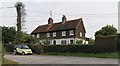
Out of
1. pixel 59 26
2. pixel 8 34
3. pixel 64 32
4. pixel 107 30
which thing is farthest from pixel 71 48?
pixel 8 34

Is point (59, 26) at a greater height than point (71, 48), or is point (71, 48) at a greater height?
point (59, 26)

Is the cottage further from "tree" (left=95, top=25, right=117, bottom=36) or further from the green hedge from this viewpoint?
the green hedge

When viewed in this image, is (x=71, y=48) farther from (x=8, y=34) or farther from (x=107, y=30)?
(x=8, y=34)

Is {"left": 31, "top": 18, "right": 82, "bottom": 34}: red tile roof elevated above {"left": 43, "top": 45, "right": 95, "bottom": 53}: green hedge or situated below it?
above

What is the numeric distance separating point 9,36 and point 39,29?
29.6 ft

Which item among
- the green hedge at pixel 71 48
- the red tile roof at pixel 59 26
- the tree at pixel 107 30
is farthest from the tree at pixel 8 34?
the green hedge at pixel 71 48

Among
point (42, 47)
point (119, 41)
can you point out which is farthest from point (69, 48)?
point (119, 41)

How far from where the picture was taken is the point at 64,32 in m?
64.1

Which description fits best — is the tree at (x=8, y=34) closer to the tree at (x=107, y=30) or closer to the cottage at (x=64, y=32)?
the cottage at (x=64, y=32)

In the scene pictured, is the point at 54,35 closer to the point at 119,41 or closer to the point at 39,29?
the point at 39,29

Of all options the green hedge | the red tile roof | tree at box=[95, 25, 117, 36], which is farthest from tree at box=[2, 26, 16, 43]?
the green hedge

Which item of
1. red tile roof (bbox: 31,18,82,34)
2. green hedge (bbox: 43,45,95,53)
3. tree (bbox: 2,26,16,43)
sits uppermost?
red tile roof (bbox: 31,18,82,34)

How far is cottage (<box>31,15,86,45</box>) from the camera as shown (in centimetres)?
6216

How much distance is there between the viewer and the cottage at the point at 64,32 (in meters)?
62.2
